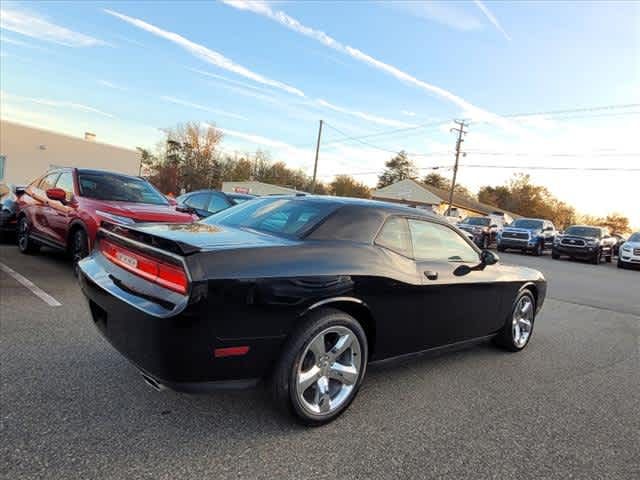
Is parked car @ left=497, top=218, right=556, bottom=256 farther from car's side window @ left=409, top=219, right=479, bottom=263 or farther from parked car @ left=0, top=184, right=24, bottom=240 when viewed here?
parked car @ left=0, top=184, right=24, bottom=240

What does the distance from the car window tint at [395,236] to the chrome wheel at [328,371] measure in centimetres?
79

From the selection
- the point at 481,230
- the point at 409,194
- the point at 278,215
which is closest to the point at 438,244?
the point at 278,215

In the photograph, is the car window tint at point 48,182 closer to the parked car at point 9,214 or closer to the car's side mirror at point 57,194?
the car's side mirror at point 57,194

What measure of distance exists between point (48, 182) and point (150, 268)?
20.4 ft

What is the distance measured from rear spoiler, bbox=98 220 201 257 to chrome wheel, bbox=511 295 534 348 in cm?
366

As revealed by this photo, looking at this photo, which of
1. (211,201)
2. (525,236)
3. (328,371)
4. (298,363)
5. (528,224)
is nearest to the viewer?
(298,363)

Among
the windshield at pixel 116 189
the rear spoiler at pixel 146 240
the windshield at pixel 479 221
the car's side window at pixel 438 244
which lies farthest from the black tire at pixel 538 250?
the rear spoiler at pixel 146 240

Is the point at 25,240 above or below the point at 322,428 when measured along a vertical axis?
above

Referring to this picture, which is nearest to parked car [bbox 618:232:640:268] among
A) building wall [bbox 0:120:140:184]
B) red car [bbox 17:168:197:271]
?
red car [bbox 17:168:197:271]

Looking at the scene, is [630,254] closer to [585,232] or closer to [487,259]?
[585,232]

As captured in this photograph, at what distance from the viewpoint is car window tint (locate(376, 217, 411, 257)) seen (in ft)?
11.3

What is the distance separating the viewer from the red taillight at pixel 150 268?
8.06 ft

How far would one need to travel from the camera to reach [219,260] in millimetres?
2514

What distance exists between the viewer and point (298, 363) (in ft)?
9.00
